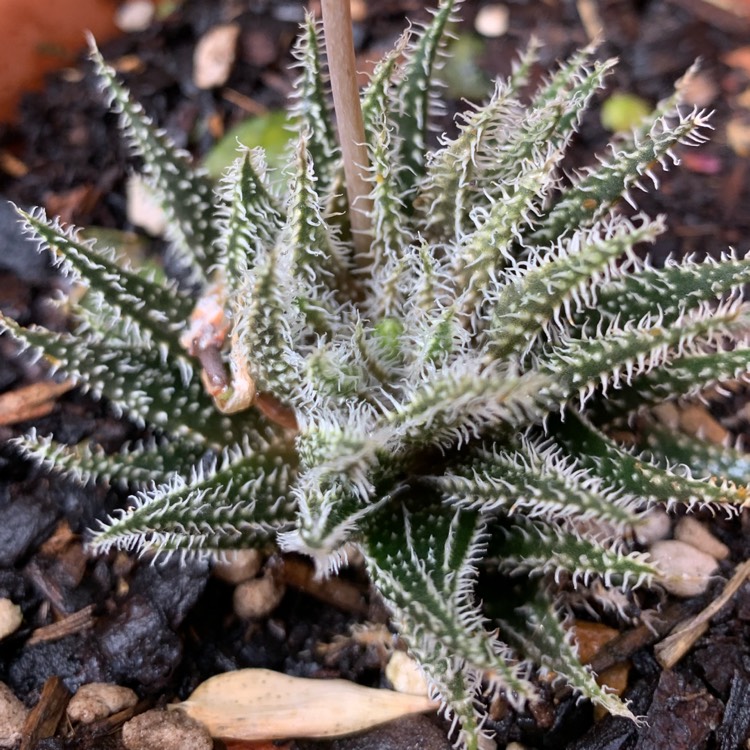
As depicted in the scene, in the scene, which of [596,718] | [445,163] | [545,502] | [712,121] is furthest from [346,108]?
[712,121]

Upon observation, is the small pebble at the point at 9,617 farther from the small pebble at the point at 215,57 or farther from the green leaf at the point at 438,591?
the small pebble at the point at 215,57

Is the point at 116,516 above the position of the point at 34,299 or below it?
below

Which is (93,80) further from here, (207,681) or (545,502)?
(545,502)

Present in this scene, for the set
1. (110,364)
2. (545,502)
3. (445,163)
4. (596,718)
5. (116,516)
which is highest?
(445,163)

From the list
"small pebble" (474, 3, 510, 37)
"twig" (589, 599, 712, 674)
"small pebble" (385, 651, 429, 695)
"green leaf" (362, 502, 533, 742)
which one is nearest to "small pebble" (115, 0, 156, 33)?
"small pebble" (474, 3, 510, 37)

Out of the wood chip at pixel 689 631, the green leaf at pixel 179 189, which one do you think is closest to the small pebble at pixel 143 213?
the green leaf at pixel 179 189

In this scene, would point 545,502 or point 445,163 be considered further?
point 445,163
